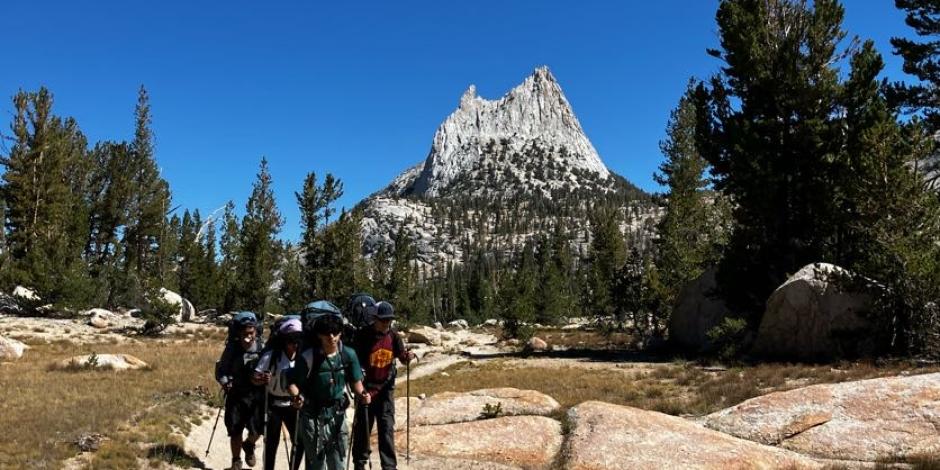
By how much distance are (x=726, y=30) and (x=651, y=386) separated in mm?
18793

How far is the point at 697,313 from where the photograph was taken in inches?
1178

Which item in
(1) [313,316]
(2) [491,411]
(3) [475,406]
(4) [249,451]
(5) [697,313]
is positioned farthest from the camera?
(5) [697,313]

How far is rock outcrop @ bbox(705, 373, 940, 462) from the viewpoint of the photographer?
8508 millimetres

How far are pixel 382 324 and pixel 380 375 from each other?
705mm

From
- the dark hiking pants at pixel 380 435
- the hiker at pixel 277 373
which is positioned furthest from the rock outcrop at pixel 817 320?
the hiker at pixel 277 373

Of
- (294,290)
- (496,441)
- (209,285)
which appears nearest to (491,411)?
(496,441)

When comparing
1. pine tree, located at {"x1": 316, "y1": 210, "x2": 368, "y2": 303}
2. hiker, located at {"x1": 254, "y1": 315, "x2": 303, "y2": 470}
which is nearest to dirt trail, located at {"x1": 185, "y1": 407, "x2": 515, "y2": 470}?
hiker, located at {"x1": 254, "y1": 315, "x2": 303, "y2": 470}

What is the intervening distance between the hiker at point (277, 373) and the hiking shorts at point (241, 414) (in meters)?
0.89

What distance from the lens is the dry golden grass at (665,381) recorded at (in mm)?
14344

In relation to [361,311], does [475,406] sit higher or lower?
lower

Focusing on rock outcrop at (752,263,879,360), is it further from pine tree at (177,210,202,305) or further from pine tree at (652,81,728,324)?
pine tree at (177,210,202,305)

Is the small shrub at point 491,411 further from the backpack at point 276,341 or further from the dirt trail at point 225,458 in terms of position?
the backpack at point 276,341

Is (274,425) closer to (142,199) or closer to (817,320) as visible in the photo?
(817,320)

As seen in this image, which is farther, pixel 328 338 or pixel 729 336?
pixel 729 336
